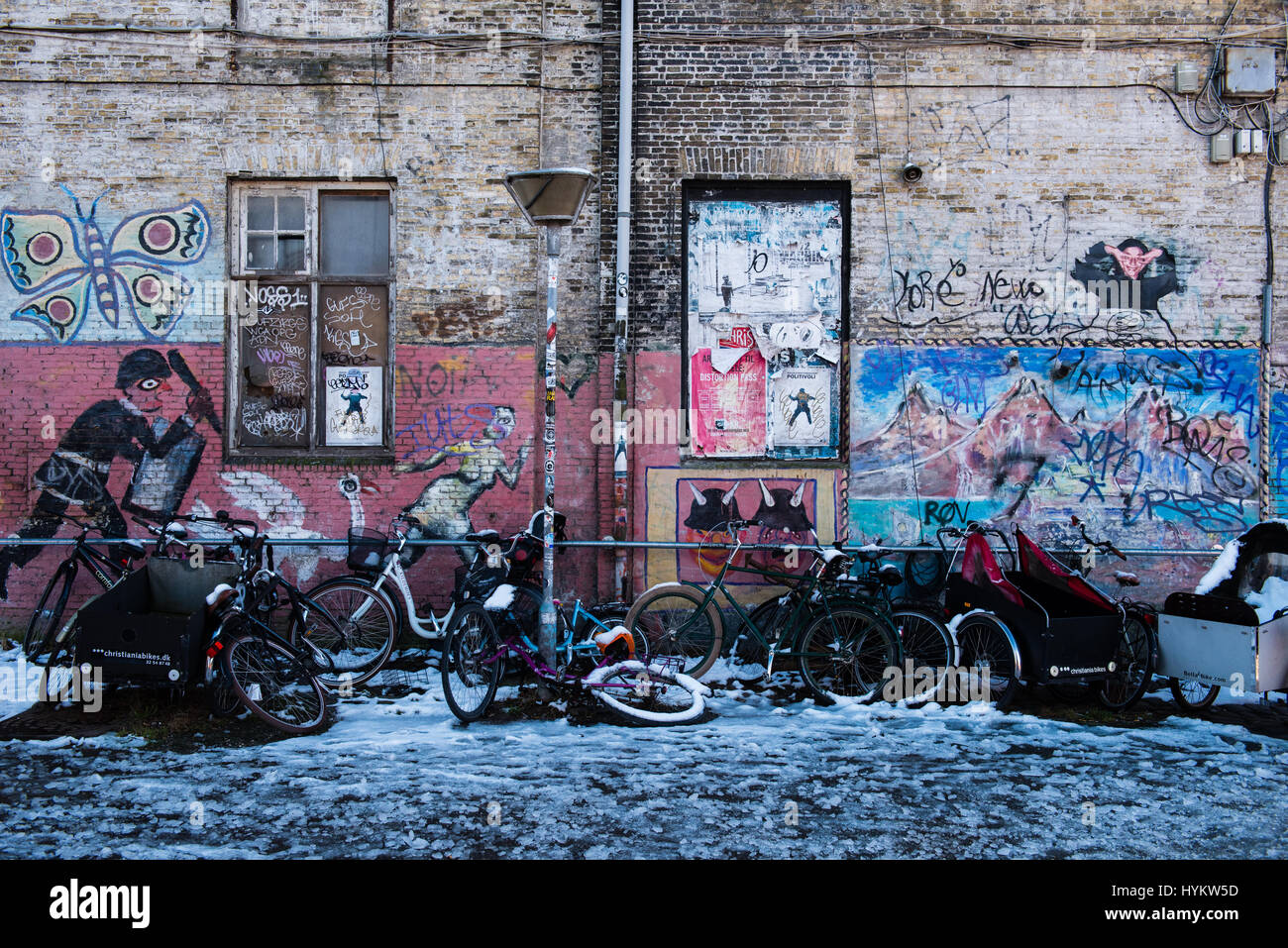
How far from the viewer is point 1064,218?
8.48 m

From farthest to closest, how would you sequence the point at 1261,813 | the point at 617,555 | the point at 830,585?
1. the point at 617,555
2. the point at 830,585
3. the point at 1261,813

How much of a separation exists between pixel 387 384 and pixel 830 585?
174 inches

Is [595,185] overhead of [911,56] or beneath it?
beneath

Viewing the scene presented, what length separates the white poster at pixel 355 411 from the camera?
28.4ft

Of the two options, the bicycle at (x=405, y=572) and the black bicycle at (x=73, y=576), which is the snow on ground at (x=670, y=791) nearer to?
the bicycle at (x=405, y=572)

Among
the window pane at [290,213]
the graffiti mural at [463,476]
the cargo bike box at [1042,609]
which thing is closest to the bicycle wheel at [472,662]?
the graffiti mural at [463,476]

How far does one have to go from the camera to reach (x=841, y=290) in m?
8.57

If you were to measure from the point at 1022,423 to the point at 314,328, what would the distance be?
6509 millimetres

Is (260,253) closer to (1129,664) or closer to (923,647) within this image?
(923,647)

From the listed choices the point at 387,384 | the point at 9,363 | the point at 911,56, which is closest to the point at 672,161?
the point at 911,56

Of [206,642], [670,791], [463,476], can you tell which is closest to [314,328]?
[463,476]

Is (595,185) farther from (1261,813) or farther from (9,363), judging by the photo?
(1261,813)

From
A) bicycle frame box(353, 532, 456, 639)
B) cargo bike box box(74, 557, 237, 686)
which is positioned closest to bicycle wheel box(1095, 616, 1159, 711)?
bicycle frame box(353, 532, 456, 639)

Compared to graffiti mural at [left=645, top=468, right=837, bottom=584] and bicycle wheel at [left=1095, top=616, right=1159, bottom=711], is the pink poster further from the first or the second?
bicycle wheel at [left=1095, top=616, right=1159, bottom=711]
